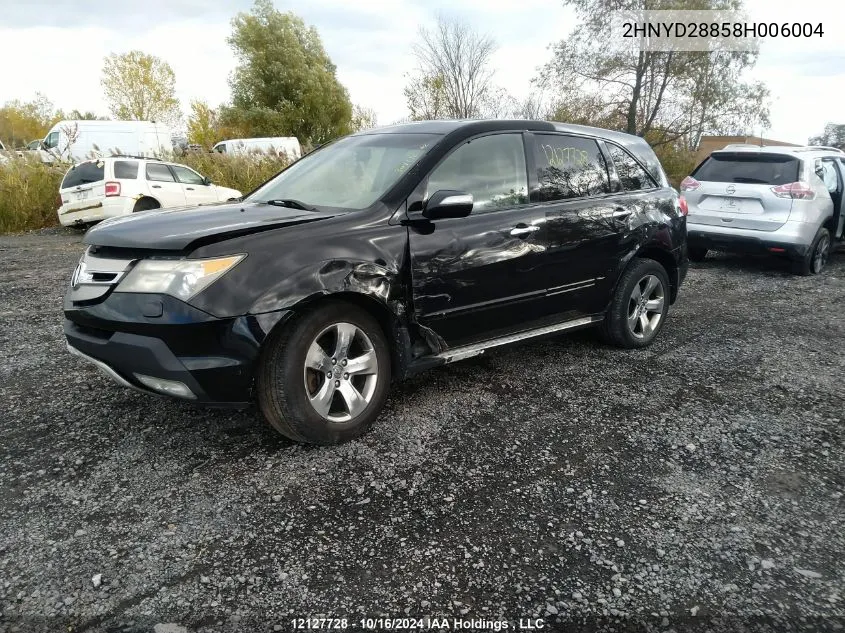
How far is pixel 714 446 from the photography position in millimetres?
3002

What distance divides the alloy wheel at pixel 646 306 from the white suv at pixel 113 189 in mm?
8929

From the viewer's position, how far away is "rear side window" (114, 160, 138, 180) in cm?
1130

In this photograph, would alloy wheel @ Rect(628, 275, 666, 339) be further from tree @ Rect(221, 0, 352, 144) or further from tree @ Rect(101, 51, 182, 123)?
tree @ Rect(101, 51, 182, 123)

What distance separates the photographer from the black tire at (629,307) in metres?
4.29

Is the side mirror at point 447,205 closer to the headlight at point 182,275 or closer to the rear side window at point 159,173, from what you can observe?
the headlight at point 182,275

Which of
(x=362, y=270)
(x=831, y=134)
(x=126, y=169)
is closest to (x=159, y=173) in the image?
(x=126, y=169)

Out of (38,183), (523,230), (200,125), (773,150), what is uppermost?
(200,125)

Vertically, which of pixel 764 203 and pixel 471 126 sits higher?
pixel 471 126

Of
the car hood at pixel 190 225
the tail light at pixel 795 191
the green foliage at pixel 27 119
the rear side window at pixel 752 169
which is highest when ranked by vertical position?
the green foliage at pixel 27 119

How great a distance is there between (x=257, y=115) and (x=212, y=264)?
3371 cm

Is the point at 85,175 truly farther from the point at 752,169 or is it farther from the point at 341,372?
the point at 752,169

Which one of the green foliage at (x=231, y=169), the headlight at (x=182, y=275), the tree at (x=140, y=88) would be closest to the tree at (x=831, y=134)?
the green foliage at (x=231, y=169)

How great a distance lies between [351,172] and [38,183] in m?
12.9

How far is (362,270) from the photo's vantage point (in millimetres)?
2838
